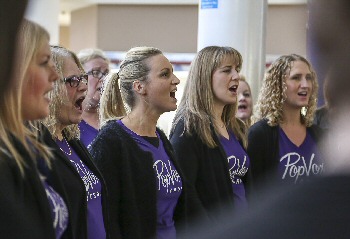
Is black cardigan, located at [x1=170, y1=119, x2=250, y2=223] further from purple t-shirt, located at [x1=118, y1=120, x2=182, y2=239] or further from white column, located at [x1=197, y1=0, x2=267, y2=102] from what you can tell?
white column, located at [x1=197, y1=0, x2=267, y2=102]

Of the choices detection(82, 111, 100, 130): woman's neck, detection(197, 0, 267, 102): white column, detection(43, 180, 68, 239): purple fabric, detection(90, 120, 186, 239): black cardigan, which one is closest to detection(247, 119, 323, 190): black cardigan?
detection(82, 111, 100, 130): woman's neck

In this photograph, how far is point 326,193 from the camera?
25.1 inches

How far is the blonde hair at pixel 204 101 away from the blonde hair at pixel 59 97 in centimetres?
101

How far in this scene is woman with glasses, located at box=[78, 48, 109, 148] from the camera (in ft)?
14.4

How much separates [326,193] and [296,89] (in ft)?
14.4

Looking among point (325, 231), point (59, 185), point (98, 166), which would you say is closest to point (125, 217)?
point (98, 166)

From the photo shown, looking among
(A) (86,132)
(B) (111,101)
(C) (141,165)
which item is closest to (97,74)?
(A) (86,132)

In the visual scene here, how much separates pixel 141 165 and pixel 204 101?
→ 988 millimetres

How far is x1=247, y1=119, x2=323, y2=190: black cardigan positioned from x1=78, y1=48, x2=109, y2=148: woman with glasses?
3.30ft

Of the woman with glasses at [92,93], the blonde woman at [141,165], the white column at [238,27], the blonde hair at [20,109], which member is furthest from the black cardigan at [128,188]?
the white column at [238,27]

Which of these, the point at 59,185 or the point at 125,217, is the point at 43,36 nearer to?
the point at 59,185

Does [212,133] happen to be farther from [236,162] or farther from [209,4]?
[209,4]

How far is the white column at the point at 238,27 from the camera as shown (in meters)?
5.98

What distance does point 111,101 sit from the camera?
3869mm
